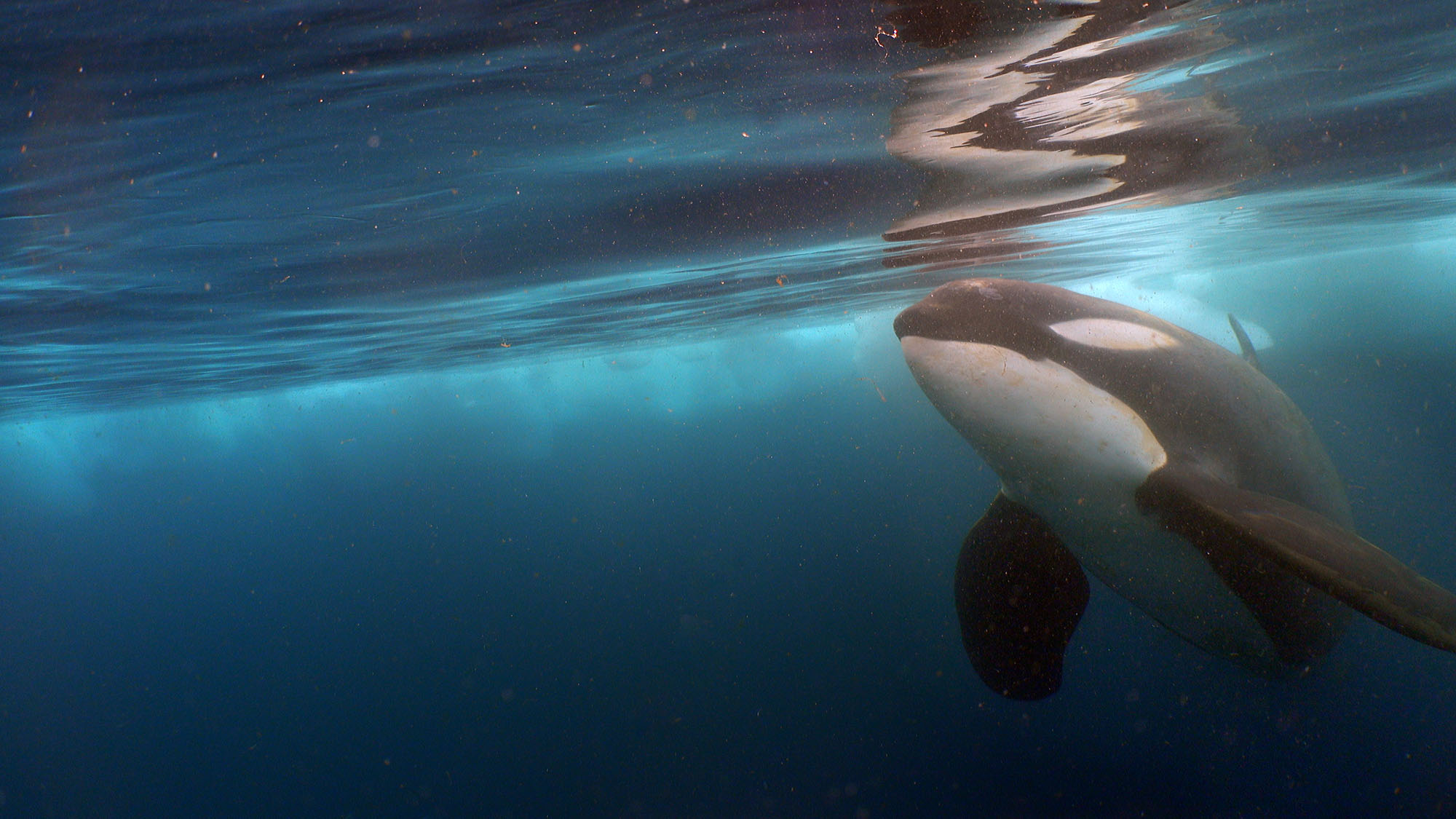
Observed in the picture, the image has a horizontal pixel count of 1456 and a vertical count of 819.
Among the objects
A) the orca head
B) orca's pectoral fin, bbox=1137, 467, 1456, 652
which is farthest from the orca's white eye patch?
orca's pectoral fin, bbox=1137, 467, 1456, 652

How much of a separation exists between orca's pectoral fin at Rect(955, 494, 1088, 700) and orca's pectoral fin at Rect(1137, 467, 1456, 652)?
1.33 m

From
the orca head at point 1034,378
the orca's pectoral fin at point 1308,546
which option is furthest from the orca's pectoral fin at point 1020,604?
the orca's pectoral fin at point 1308,546

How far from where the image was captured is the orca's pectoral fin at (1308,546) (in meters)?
2.87

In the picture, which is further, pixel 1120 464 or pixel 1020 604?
pixel 1020 604

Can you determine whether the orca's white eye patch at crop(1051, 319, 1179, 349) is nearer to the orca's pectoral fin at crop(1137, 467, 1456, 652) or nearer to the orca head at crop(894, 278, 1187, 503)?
the orca head at crop(894, 278, 1187, 503)

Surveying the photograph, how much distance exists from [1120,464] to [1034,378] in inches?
34.0

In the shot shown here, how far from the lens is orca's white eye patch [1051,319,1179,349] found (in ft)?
16.0

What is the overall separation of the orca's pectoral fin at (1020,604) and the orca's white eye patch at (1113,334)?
1630mm

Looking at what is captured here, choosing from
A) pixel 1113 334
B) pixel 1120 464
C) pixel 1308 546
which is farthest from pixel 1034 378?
pixel 1308 546

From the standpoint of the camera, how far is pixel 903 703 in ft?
47.4

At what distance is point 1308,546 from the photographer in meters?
3.29

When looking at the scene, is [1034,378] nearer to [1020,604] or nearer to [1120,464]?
[1120,464]

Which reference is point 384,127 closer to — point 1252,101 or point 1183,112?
point 1183,112

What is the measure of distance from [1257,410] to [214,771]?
28121 millimetres
